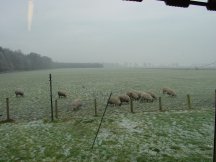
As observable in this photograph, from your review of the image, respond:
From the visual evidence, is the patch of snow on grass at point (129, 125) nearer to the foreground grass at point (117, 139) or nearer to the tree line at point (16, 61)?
the foreground grass at point (117, 139)

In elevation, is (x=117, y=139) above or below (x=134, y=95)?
below

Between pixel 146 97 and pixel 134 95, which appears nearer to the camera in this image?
pixel 146 97

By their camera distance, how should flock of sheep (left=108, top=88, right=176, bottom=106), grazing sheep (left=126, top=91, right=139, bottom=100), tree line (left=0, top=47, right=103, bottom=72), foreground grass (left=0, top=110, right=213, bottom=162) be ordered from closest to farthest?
foreground grass (left=0, top=110, right=213, bottom=162) → flock of sheep (left=108, top=88, right=176, bottom=106) → grazing sheep (left=126, top=91, right=139, bottom=100) → tree line (left=0, top=47, right=103, bottom=72)

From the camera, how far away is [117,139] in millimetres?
11984

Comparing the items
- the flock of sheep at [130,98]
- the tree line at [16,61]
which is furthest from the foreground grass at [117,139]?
the tree line at [16,61]

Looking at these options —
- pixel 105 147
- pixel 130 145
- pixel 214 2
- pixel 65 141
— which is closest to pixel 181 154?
pixel 130 145

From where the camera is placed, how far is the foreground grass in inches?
400

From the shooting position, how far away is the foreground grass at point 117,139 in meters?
10.2

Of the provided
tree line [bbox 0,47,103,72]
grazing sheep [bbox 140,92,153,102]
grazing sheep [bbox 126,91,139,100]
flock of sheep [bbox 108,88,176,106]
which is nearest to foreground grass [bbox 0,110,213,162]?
flock of sheep [bbox 108,88,176,106]

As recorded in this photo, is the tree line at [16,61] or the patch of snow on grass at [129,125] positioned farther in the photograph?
the tree line at [16,61]

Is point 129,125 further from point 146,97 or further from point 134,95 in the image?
point 134,95

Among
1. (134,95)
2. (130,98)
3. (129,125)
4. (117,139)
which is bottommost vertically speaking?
(117,139)

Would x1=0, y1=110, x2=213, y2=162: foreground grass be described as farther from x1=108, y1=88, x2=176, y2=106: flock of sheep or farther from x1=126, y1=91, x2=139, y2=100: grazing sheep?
x1=126, y1=91, x2=139, y2=100: grazing sheep

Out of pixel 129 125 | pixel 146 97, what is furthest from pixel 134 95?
pixel 129 125
